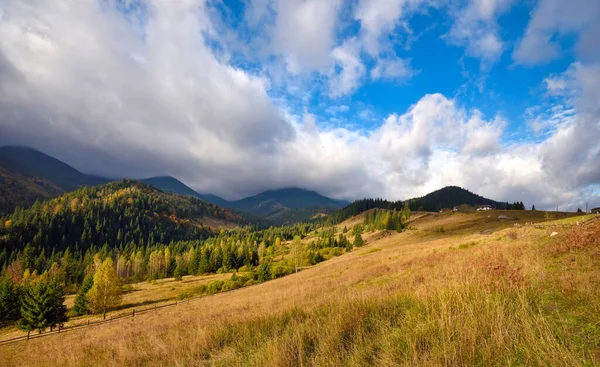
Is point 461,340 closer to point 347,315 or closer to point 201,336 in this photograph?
point 347,315

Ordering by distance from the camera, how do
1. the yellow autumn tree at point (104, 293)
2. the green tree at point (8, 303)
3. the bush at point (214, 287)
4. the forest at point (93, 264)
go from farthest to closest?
the bush at point (214, 287)
the yellow autumn tree at point (104, 293)
the green tree at point (8, 303)
the forest at point (93, 264)

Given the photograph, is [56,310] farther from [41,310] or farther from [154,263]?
[154,263]

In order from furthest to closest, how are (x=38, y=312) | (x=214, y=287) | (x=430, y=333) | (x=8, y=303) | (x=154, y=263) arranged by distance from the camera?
(x=154, y=263) < (x=214, y=287) < (x=8, y=303) < (x=38, y=312) < (x=430, y=333)

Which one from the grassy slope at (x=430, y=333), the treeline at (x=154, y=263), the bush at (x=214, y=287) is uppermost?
the grassy slope at (x=430, y=333)

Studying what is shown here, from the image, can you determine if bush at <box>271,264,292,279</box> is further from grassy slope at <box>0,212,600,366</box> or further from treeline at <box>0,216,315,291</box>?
grassy slope at <box>0,212,600,366</box>

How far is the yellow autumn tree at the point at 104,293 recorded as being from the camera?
164ft

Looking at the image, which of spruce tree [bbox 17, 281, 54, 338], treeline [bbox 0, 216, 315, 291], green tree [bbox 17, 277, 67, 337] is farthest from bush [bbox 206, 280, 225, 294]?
treeline [bbox 0, 216, 315, 291]

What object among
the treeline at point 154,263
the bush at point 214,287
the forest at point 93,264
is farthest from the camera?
the treeline at point 154,263

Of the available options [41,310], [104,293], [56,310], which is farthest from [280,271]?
[41,310]

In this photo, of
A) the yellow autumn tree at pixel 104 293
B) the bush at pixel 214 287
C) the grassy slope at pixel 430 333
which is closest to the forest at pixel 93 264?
the yellow autumn tree at pixel 104 293

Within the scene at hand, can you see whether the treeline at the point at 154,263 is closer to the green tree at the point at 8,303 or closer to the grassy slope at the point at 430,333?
the green tree at the point at 8,303

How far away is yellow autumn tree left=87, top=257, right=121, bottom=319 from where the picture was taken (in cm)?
4988

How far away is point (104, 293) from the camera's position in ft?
165

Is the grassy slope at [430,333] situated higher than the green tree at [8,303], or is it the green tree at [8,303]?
the grassy slope at [430,333]
